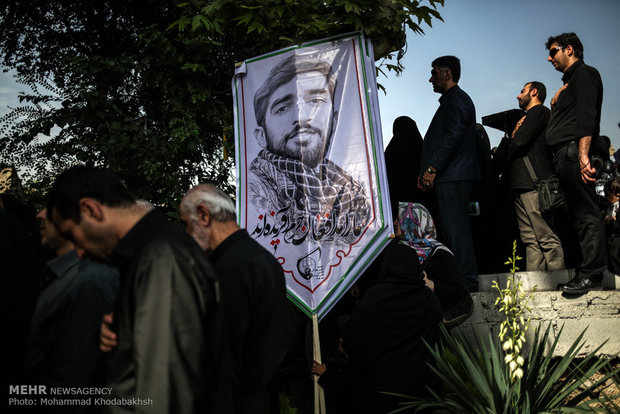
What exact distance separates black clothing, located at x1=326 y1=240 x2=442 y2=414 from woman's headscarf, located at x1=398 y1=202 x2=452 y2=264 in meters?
0.72

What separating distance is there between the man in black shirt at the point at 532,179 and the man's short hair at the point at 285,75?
1965 millimetres

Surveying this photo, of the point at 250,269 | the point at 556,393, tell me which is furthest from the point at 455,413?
the point at 250,269

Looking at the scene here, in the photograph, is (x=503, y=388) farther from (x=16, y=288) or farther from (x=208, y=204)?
(x=16, y=288)

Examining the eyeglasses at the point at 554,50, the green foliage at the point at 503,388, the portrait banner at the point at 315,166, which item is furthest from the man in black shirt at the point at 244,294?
the eyeglasses at the point at 554,50

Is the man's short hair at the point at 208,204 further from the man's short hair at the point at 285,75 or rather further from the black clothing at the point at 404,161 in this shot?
the black clothing at the point at 404,161

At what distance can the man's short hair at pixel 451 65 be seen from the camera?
4.82 m

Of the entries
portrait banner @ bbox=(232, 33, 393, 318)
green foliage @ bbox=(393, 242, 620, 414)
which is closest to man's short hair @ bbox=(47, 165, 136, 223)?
green foliage @ bbox=(393, 242, 620, 414)

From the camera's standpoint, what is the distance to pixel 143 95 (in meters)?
6.00

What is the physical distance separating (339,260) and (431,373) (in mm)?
1027

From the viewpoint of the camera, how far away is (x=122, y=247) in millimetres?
1680

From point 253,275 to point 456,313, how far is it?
2.21 m

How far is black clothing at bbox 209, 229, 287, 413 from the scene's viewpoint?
2.27 m

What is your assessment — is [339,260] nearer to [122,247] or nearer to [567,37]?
[122,247]

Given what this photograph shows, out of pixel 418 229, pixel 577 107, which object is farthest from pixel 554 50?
pixel 418 229
